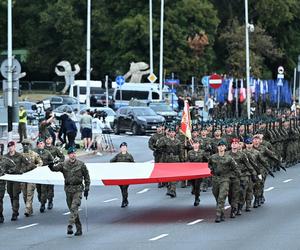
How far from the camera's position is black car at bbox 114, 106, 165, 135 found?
53844 millimetres

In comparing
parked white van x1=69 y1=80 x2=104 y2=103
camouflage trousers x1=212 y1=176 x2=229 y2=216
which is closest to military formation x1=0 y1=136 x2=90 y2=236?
camouflage trousers x1=212 y1=176 x2=229 y2=216

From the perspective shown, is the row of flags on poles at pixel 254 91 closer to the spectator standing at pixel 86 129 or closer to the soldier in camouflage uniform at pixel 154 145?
the spectator standing at pixel 86 129

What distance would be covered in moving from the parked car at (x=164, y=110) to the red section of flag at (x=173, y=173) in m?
32.0

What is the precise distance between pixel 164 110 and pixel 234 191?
37068 millimetres

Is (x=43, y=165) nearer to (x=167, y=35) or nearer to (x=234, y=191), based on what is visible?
(x=234, y=191)

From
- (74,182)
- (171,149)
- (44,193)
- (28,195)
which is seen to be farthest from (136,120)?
(74,182)

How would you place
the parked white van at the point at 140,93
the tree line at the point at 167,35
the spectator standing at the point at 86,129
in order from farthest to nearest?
the tree line at the point at 167,35, the parked white van at the point at 140,93, the spectator standing at the point at 86,129

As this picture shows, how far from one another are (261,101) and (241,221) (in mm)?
43091

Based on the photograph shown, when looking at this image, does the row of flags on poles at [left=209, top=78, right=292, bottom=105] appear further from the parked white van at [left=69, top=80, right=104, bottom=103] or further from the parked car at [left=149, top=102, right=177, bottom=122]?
the parked white van at [left=69, top=80, right=104, bottom=103]

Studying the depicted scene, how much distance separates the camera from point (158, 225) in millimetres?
21703

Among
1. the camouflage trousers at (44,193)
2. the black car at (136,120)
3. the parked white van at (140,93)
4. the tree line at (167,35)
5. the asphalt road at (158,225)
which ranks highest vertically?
the tree line at (167,35)

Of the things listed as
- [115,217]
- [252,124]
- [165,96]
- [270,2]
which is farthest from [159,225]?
[270,2]

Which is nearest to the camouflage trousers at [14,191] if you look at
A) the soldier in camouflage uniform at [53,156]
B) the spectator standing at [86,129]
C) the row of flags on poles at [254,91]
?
the soldier in camouflage uniform at [53,156]

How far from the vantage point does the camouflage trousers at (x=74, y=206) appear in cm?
2002
